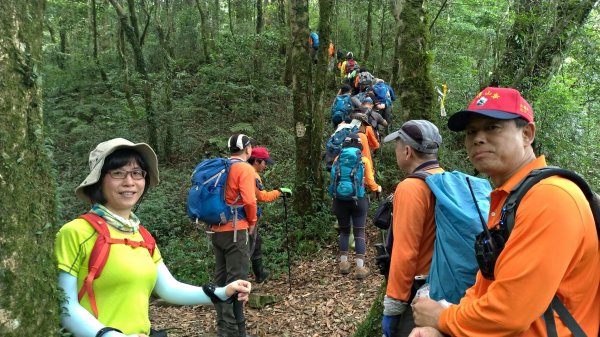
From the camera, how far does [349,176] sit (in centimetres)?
644

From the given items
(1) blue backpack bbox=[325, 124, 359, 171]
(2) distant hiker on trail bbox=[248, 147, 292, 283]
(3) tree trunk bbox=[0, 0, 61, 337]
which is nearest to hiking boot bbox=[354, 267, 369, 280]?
(2) distant hiker on trail bbox=[248, 147, 292, 283]

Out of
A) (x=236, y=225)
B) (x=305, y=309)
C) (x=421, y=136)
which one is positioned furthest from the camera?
(x=305, y=309)

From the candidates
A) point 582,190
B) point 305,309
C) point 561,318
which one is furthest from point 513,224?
point 305,309

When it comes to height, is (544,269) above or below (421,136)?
below

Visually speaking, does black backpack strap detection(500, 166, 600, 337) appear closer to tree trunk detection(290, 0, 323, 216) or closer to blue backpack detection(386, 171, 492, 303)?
blue backpack detection(386, 171, 492, 303)

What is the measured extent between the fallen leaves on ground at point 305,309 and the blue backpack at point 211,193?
176cm

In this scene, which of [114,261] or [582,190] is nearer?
[582,190]

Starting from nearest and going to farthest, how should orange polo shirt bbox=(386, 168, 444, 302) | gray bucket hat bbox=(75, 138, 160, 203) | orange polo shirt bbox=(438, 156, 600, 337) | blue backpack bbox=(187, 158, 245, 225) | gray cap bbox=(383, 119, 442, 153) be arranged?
orange polo shirt bbox=(438, 156, 600, 337) → gray bucket hat bbox=(75, 138, 160, 203) → orange polo shirt bbox=(386, 168, 444, 302) → gray cap bbox=(383, 119, 442, 153) → blue backpack bbox=(187, 158, 245, 225)

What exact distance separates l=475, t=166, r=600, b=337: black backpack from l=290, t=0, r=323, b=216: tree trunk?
6703 millimetres

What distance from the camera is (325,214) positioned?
8.73 m

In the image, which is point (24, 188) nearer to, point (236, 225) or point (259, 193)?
point (236, 225)

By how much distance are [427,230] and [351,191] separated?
3.44 metres

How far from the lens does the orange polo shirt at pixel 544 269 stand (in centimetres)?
156

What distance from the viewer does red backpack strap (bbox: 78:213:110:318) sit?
84.2 inches
